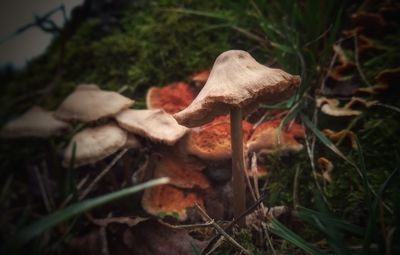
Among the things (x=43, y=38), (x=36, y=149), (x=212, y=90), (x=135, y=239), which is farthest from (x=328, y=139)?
(x=43, y=38)

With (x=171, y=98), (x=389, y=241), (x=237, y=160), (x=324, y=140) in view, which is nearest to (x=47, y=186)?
(x=171, y=98)

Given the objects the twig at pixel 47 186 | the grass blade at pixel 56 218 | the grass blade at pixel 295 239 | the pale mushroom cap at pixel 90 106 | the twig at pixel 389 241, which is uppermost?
the grass blade at pixel 56 218

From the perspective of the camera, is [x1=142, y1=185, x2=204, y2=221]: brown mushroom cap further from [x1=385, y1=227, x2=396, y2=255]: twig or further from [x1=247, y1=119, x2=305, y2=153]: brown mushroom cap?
[x1=385, y1=227, x2=396, y2=255]: twig

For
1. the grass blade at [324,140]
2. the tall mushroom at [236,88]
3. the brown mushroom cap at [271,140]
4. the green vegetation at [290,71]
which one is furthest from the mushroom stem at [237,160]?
the grass blade at [324,140]

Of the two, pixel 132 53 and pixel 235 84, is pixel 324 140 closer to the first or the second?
pixel 235 84

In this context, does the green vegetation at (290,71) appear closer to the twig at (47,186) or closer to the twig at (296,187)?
the twig at (296,187)

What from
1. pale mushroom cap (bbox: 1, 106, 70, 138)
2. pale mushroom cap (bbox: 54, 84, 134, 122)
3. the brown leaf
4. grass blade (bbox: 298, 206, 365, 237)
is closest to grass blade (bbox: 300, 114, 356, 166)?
grass blade (bbox: 298, 206, 365, 237)

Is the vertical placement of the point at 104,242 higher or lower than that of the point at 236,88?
lower
